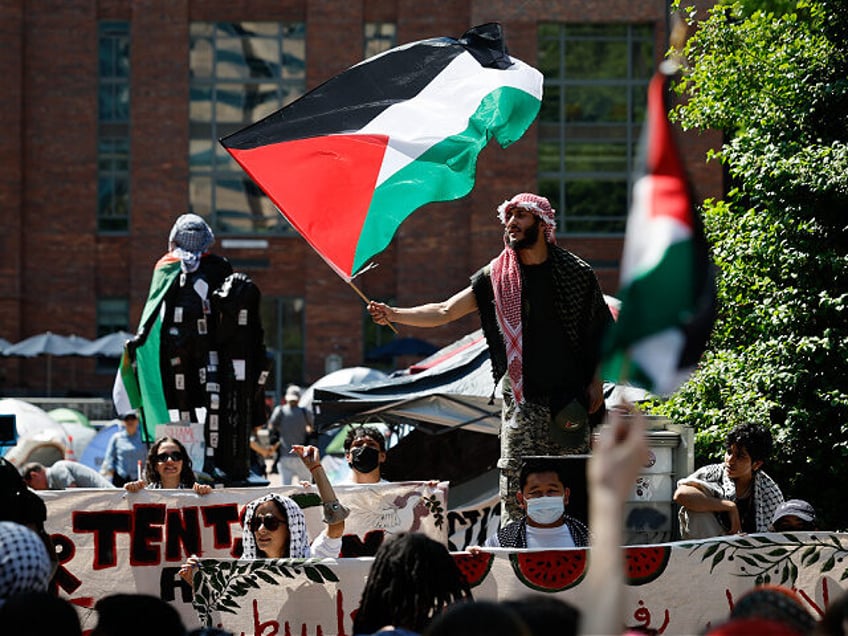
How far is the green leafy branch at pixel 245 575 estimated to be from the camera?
21.3ft

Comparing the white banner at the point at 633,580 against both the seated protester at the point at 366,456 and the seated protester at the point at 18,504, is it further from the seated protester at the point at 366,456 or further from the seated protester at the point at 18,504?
the seated protester at the point at 366,456

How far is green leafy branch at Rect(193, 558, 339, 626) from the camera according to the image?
6496 millimetres

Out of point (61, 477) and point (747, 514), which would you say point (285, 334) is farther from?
point (747, 514)

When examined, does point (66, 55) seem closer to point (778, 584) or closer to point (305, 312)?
point (305, 312)

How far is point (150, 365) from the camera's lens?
10156mm

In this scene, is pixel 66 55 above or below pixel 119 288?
above

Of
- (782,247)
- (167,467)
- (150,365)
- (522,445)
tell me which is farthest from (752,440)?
(150,365)

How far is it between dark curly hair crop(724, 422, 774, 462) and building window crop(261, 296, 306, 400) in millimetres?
32685

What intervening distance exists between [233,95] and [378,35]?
4.22 m

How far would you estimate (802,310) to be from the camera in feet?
Answer: 34.9

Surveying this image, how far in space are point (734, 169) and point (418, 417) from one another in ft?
11.1

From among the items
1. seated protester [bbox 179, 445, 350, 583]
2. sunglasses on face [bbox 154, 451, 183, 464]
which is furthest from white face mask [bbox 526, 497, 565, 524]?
sunglasses on face [bbox 154, 451, 183, 464]

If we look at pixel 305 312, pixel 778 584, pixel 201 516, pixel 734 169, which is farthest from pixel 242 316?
pixel 305 312

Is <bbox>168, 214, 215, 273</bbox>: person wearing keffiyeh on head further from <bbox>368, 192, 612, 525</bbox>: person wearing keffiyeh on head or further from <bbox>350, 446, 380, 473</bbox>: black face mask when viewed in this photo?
<bbox>368, 192, 612, 525</bbox>: person wearing keffiyeh on head
